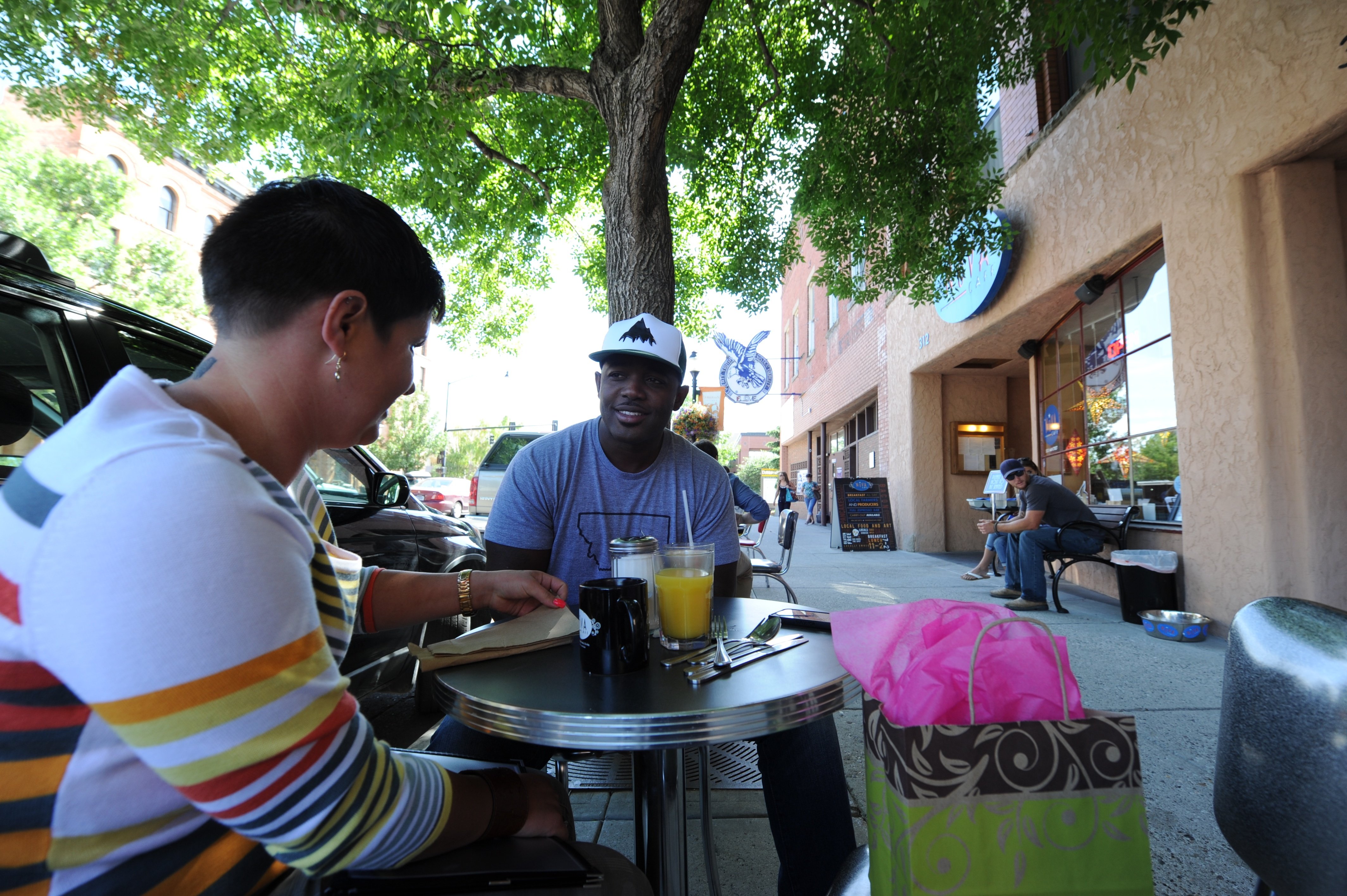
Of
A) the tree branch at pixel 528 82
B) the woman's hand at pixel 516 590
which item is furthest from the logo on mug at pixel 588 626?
the tree branch at pixel 528 82

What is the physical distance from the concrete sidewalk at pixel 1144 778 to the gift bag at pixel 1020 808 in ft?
Result: 4.50

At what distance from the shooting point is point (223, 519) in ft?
2.17

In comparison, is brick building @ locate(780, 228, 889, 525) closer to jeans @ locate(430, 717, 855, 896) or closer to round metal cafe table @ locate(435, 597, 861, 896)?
jeans @ locate(430, 717, 855, 896)

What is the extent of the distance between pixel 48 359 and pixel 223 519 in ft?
6.08

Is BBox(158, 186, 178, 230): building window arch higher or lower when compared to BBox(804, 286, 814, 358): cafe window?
higher

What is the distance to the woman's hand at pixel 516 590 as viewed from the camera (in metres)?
1.64

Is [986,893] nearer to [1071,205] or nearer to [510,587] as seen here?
[510,587]

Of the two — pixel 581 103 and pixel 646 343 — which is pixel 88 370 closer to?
pixel 646 343

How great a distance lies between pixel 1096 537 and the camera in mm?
6082

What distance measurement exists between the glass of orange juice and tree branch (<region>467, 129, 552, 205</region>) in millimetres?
5166

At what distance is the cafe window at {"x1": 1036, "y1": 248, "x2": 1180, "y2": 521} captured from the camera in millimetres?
5699

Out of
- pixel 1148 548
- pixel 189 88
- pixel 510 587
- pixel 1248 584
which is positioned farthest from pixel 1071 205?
pixel 189 88

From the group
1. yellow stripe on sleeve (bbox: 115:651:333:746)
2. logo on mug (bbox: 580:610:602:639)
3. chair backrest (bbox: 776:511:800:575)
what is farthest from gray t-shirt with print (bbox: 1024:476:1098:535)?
yellow stripe on sleeve (bbox: 115:651:333:746)

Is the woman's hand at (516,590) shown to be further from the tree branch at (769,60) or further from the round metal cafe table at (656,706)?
the tree branch at (769,60)
